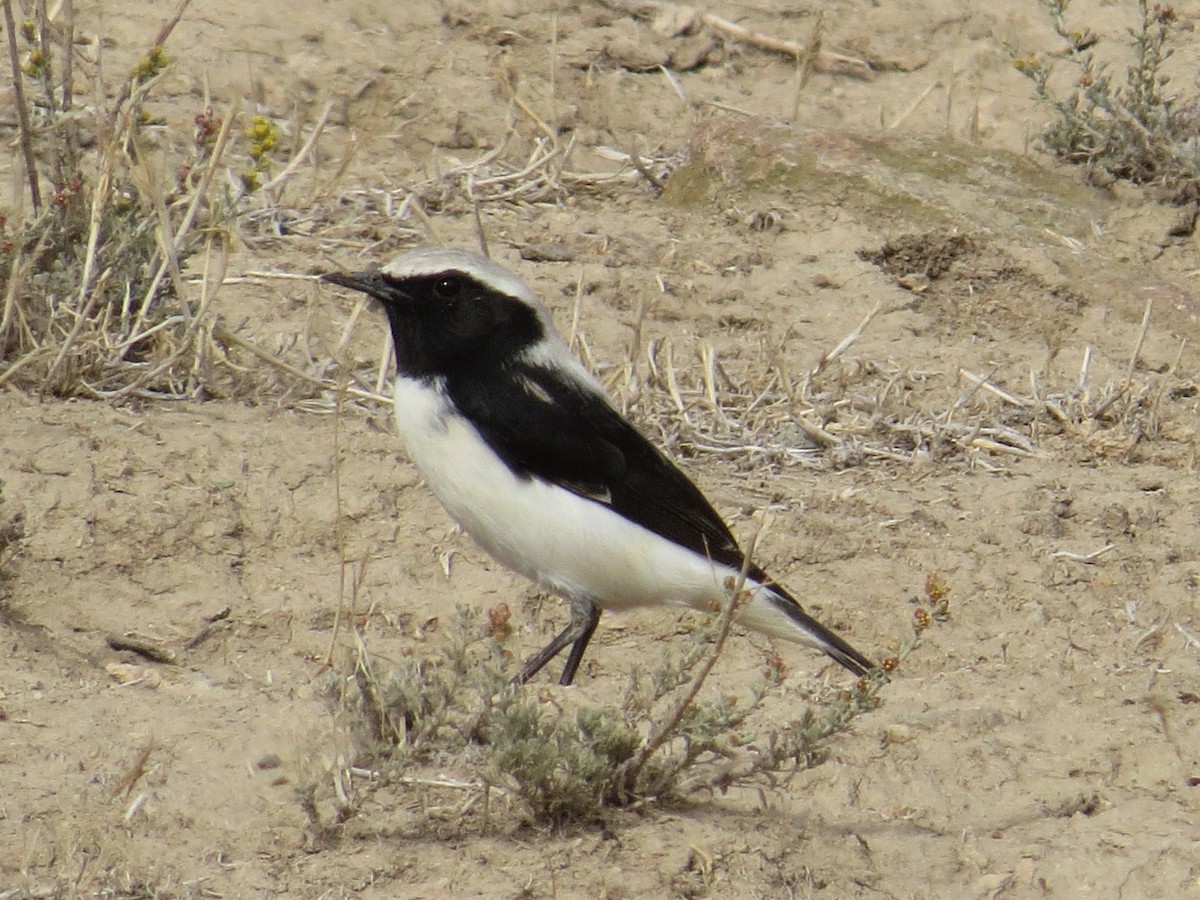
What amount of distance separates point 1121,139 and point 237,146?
4273 mm

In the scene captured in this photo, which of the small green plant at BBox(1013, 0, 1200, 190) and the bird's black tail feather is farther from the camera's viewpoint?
the small green plant at BBox(1013, 0, 1200, 190)

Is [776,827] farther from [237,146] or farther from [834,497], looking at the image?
[237,146]

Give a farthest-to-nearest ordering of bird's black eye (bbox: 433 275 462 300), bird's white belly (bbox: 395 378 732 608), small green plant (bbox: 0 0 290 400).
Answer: small green plant (bbox: 0 0 290 400) < bird's black eye (bbox: 433 275 462 300) < bird's white belly (bbox: 395 378 732 608)

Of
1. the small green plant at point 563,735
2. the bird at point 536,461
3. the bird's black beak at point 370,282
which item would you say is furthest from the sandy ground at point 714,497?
the bird's black beak at point 370,282

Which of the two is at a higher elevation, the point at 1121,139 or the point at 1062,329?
the point at 1121,139

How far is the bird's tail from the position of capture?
529 centimetres

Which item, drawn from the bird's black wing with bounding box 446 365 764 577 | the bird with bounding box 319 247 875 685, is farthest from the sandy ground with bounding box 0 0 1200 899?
the bird's black wing with bounding box 446 365 764 577

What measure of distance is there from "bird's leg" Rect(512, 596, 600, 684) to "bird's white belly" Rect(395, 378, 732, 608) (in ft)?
0.20

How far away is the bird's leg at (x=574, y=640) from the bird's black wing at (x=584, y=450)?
0.33 m

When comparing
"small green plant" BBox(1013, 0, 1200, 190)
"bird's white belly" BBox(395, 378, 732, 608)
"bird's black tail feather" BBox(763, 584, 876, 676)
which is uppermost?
"small green plant" BBox(1013, 0, 1200, 190)

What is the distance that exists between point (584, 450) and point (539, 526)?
28 centimetres

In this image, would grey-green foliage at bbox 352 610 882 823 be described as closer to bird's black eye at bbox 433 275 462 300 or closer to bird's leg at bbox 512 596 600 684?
bird's leg at bbox 512 596 600 684

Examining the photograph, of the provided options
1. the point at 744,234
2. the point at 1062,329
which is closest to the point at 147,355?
the point at 744,234

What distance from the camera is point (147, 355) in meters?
6.69
